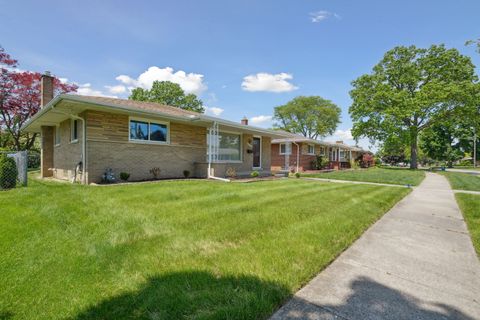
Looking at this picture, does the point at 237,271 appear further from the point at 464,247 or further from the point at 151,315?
the point at 464,247

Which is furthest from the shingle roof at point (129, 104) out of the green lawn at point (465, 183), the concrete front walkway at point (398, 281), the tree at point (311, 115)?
the tree at point (311, 115)

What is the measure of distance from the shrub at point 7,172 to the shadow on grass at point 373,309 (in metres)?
9.58

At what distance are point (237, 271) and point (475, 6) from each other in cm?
1496

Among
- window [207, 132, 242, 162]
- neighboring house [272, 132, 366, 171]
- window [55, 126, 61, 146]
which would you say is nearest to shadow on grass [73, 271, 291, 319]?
window [207, 132, 242, 162]

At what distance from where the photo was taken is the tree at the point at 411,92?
2542 centimetres

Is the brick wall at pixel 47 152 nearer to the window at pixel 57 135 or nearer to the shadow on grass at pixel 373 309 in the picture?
the window at pixel 57 135

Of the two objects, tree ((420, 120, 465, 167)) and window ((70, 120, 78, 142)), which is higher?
tree ((420, 120, 465, 167))

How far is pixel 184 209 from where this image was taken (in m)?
5.15

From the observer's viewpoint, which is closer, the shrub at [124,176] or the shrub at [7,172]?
the shrub at [7,172]

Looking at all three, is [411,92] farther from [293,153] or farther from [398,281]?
[398,281]

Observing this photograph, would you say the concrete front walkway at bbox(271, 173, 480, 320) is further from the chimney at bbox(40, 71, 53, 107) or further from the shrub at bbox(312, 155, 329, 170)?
the shrub at bbox(312, 155, 329, 170)

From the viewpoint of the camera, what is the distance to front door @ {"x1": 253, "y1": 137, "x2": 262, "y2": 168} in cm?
1598

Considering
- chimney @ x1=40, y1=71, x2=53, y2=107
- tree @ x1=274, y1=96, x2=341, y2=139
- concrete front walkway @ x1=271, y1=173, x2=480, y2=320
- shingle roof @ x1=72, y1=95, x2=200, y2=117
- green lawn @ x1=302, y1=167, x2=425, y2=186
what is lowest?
concrete front walkway @ x1=271, y1=173, x2=480, y2=320

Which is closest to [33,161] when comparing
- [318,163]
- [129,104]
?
[129,104]
